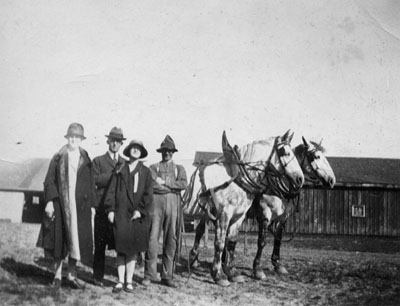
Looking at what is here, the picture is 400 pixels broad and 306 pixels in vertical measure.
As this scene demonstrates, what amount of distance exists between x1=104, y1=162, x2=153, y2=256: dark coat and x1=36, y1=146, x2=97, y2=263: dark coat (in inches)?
11.7

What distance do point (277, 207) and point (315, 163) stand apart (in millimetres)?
1175

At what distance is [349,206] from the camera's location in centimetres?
1608

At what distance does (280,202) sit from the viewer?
260 inches

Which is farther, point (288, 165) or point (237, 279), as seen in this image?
point (288, 165)

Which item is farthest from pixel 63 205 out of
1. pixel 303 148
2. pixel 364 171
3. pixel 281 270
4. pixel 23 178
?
pixel 23 178

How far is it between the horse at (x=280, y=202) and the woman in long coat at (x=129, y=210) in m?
2.31

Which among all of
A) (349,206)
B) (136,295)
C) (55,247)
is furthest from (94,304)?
(349,206)

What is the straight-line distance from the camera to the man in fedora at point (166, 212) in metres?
5.28

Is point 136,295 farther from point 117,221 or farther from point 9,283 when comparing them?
point 9,283

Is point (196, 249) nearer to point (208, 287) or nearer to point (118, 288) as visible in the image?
point (208, 287)

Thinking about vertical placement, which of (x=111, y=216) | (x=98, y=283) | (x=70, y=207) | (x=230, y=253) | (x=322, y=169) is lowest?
(x=98, y=283)

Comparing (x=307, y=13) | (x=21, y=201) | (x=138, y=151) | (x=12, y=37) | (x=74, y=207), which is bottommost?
(x=21, y=201)

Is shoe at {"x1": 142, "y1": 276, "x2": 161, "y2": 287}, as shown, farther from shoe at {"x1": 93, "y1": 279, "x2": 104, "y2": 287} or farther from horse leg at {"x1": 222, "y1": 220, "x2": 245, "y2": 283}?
horse leg at {"x1": 222, "y1": 220, "x2": 245, "y2": 283}

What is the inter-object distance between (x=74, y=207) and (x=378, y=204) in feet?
48.2
